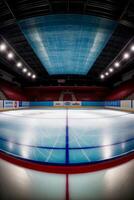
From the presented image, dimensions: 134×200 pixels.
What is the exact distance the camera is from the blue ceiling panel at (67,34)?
7480 millimetres

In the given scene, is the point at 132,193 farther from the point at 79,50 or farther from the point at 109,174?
the point at 79,50

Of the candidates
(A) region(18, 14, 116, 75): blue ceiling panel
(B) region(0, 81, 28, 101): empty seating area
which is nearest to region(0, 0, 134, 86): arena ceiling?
(A) region(18, 14, 116, 75): blue ceiling panel

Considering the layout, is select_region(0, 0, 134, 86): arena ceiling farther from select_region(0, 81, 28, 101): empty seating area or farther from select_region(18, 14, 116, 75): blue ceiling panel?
select_region(0, 81, 28, 101): empty seating area

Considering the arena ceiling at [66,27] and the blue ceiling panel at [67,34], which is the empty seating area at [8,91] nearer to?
the arena ceiling at [66,27]

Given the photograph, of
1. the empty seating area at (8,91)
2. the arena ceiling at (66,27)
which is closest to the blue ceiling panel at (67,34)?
the arena ceiling at (66,27)

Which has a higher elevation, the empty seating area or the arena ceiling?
the arena ceiling

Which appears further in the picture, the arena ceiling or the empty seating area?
the empty seating area

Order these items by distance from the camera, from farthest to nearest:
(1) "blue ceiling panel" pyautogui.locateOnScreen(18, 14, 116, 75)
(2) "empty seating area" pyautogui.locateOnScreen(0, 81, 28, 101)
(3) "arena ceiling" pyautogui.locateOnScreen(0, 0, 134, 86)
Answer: (2) "empty seating area" pyautogui.locateOnScreen(0, 81, 28, 101) < (1) "blue ceiling panel" pyautogui.locateOnScreen(18, 14, 116, 75) < (3) "arena ceiling" pyautogui.locateOnScreen(0, 0, 134, 86)

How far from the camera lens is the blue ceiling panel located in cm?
748

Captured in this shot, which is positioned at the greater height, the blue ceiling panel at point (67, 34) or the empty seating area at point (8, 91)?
the blue ceiling panel at point (67, 34)

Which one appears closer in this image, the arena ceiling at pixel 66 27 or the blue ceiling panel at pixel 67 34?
the arena ceiling at pixel 66 27

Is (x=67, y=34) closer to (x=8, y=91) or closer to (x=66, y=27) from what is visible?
(x=66, y=27)

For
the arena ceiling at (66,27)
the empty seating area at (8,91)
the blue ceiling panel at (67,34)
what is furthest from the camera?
the empty seating area at (8,91)

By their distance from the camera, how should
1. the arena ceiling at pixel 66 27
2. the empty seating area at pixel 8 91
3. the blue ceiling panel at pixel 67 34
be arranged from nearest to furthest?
the arena ceiling at pixel 66 27
the blue ceiling panel at pixel 67 34
the empty seating area at pixel 8 91
